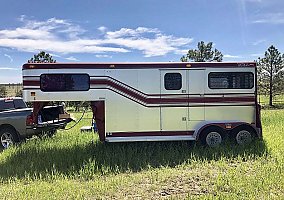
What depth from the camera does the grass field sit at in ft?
19.9

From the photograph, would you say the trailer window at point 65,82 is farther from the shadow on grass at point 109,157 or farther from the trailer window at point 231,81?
the trailer window at point 231,81

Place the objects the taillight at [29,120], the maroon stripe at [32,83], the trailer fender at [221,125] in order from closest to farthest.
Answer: the maroon stripe at [32,83], the trailer fender at [221,125], the taillight at [29,120]

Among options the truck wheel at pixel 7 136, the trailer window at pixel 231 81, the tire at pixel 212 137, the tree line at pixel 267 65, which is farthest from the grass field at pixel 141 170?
the tree line at pixel 267 65

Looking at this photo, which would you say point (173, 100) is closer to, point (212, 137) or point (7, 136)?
point (212, 137)

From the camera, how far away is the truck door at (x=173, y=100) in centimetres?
1012

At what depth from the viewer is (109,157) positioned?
9.02m

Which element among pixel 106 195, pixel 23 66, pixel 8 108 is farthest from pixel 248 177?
pixel 8 108

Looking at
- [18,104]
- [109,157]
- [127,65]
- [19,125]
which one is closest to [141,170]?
[109,157]

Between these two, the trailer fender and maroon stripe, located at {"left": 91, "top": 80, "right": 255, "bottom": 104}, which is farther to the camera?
the trailer fender

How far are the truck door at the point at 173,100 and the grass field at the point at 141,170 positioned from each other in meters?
0.71

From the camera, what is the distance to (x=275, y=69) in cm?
4972

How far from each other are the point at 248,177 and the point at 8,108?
29.8 ft

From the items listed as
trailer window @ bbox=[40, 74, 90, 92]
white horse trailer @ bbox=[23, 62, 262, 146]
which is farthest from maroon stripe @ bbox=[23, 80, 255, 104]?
trailer window @ bbox=[40, 74, 90, 92]

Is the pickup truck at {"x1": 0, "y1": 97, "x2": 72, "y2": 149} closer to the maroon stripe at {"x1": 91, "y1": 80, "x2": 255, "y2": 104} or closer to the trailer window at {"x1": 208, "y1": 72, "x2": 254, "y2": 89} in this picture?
the maroon stripe at {"x1": 91, "y1": 80, "x2": 255, "y2": 104}
